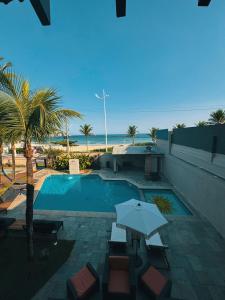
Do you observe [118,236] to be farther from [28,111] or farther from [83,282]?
[28,111]

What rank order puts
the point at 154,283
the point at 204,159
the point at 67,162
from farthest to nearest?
1. the point at 67,162
2. the point at 204,159
3. the point at 154,283

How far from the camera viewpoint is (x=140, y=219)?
5.74 meters

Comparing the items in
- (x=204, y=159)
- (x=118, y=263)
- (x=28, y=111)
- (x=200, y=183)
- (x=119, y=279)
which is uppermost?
(x=28, y=111)

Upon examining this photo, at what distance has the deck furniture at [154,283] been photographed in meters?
4.50

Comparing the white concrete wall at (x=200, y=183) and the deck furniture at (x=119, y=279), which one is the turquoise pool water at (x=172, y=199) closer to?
the white concrete wall at (x=200, y=183)

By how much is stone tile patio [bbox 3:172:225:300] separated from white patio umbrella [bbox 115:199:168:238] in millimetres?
1636

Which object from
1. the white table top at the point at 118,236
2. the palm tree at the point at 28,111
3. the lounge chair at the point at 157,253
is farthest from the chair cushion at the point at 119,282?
the palm tree at the point at 28,111

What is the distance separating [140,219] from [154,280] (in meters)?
1.65

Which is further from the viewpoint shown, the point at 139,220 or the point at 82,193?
the point at 82,193

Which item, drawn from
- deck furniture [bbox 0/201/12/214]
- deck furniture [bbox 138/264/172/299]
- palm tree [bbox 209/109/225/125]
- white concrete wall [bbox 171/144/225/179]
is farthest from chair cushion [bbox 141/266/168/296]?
palm tree [bbox 209/109/225/125]

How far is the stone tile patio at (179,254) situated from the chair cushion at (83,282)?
16.4 inches

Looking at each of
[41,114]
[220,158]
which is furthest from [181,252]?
[41,114]

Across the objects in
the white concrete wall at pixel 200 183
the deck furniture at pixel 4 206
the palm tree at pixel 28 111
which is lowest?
the deck furniture at pixel 4 206

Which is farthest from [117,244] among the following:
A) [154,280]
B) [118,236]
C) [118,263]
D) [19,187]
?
[19,187]
